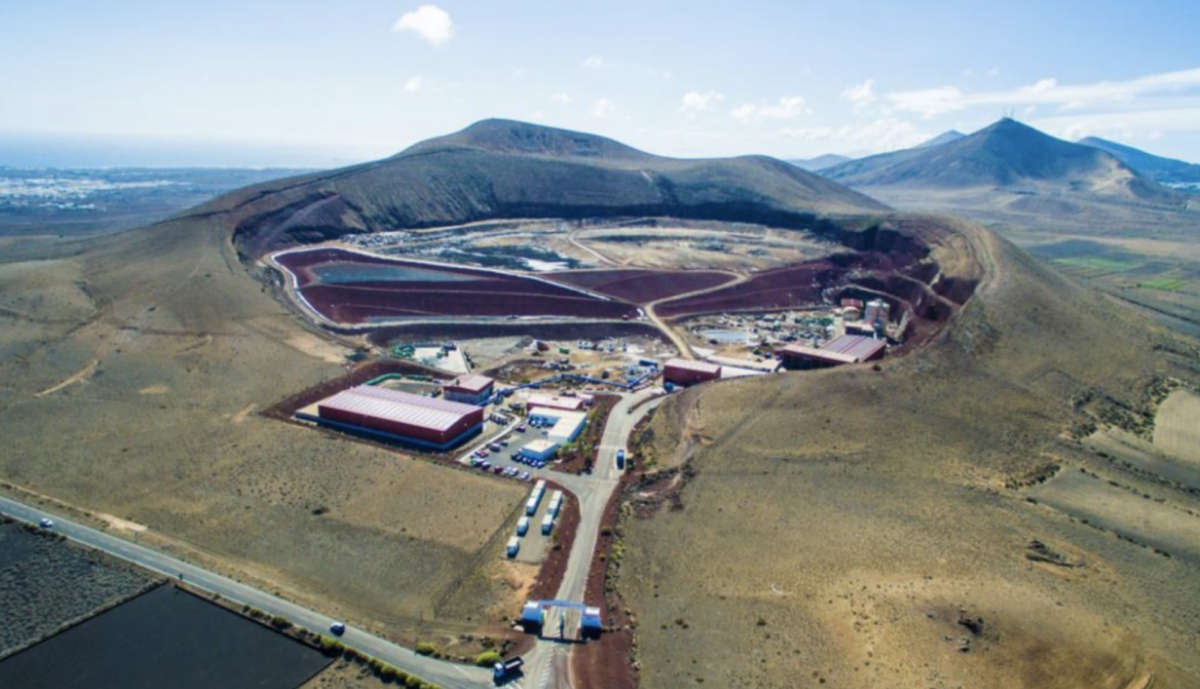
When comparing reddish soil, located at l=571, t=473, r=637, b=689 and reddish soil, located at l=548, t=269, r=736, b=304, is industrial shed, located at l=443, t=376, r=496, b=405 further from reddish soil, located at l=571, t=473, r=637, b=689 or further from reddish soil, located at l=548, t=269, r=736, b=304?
reddish soil, located at l=548, t=269, r=736, b=304

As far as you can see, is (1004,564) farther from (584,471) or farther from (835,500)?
(584,471)

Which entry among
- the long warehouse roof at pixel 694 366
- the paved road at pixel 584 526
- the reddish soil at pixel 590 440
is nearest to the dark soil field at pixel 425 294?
the long warehouse roof at pixel 694 366

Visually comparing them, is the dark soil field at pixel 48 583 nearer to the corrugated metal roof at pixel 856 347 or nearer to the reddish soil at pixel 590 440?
the reddish soil at pixel 590 440

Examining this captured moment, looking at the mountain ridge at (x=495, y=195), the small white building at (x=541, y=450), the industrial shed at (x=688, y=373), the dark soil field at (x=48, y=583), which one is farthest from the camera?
the mountain ridge at (x=495, y=195)

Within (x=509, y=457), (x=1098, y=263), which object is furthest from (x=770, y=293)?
(x=1098, y=263)

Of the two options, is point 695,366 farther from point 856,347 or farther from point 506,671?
point 506,671

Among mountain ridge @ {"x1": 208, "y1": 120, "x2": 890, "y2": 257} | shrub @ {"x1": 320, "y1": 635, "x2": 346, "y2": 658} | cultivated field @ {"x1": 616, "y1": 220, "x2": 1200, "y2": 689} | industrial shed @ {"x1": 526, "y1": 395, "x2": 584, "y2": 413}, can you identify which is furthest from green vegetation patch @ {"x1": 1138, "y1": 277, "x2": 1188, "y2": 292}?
shrub @ {"x1": 320, "y1": 635, "x2": 346, "y2": 658}

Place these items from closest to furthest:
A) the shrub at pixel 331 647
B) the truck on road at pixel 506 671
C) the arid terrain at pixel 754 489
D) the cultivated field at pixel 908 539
Answer: the truck on road at pixel 506 671 → the shrub at pixel 331 647 → the cultivated field at pixel 908 539 → the arid terrain at pixel 754 489

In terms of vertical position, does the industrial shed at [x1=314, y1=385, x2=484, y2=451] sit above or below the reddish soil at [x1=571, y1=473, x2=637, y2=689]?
above
